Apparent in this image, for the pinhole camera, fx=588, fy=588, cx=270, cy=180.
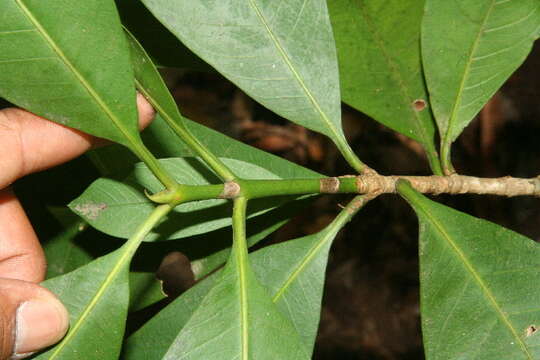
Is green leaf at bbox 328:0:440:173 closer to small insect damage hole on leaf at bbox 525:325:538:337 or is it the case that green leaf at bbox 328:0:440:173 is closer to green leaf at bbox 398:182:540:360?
green leaf at bbox 398:182:540:360

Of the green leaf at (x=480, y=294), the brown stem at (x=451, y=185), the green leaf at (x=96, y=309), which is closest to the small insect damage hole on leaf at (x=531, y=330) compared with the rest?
the green leaf at (x=480, y=294)

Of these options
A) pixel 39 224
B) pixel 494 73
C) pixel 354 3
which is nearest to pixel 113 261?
pixel 39 224

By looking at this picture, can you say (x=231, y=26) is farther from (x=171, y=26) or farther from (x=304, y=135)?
(x=304, y=135)

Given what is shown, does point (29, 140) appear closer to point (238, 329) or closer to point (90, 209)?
point (90, 209)

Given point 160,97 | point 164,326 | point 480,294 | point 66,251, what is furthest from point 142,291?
point 480,294

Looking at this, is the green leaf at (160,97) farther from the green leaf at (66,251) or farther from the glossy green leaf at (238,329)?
the green leaf at (66,251)
